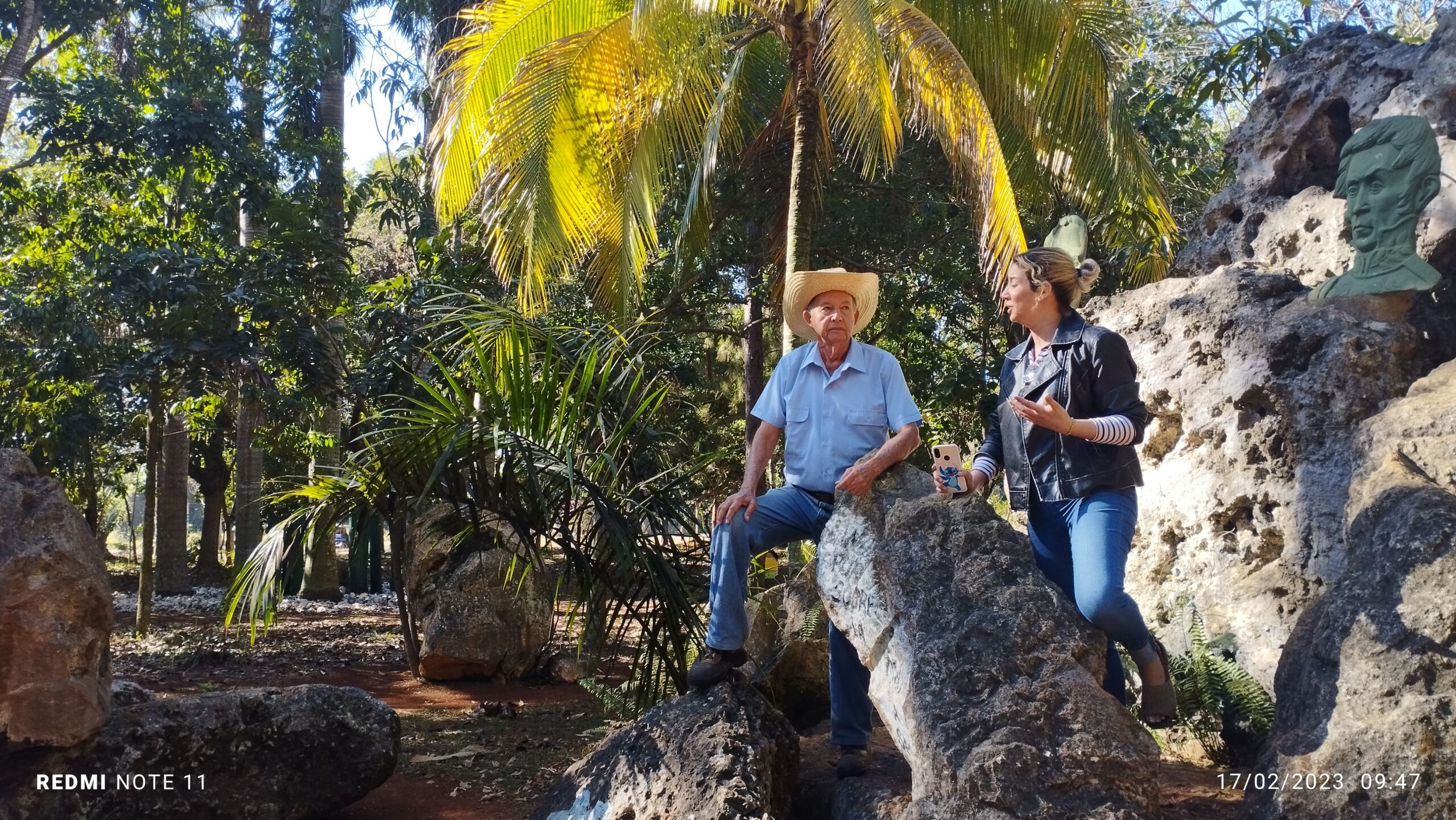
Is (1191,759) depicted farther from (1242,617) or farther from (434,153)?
(434,153)

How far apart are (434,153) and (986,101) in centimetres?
412

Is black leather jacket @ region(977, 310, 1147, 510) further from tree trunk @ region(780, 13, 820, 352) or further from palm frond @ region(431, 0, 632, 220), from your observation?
palm frond @ region(431, 0, 632, 220)

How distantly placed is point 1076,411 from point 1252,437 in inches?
93.3

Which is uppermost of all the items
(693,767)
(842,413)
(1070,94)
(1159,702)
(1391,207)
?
(1070,94)

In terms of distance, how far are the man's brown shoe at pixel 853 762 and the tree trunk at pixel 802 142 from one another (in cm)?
363

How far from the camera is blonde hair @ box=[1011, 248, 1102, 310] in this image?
11.6 ft

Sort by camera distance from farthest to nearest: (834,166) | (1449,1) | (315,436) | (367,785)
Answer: (1449,1), (315,436), (834,166), (367,785)

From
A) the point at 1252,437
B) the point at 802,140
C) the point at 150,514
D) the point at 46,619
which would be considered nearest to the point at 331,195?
the point at 150,514

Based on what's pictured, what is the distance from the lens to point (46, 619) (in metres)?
3.92

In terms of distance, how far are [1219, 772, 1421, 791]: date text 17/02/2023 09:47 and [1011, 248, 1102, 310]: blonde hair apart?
158cm

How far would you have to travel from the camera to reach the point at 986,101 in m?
7.81

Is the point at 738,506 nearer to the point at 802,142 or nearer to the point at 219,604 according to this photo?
the point at 802,142

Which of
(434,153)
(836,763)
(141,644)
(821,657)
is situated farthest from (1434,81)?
(141,644)

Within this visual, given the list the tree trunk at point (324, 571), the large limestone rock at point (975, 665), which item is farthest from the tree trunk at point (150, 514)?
the large limestone rock at point (975, 665)
